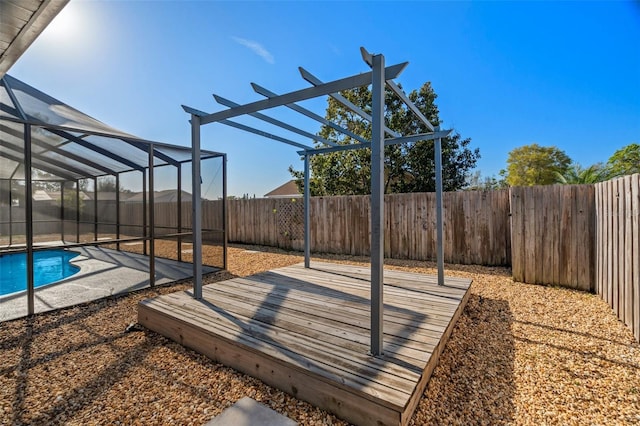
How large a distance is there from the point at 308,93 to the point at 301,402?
7.18ft

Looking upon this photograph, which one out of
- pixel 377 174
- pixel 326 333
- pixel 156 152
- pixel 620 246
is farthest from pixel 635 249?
pixel 156 152

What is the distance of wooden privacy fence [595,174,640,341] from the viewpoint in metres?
2.53

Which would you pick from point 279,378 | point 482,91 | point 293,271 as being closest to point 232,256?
point 293,271

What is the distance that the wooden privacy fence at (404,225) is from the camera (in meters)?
5.34

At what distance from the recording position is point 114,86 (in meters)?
5.45

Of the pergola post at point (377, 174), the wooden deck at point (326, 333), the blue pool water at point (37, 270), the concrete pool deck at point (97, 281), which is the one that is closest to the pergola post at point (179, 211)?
the concrete pool deck at point (97, 281)

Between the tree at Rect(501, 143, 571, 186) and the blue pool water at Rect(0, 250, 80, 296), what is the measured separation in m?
28.5

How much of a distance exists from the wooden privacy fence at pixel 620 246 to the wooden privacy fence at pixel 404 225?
171cm

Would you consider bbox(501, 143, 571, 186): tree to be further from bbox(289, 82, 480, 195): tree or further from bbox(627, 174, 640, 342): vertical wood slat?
bbox(627, 174, 640, 342): vertical wood slat

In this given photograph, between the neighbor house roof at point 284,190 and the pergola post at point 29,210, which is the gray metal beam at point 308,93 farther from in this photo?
the neighbor house roof at point 284,190

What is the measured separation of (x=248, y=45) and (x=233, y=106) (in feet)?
10.4

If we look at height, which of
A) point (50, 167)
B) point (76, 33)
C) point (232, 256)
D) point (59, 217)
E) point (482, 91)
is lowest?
point (232, 256)

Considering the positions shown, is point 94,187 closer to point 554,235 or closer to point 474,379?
point 474,379

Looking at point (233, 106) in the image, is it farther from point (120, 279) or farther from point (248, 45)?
point (120, 279)
